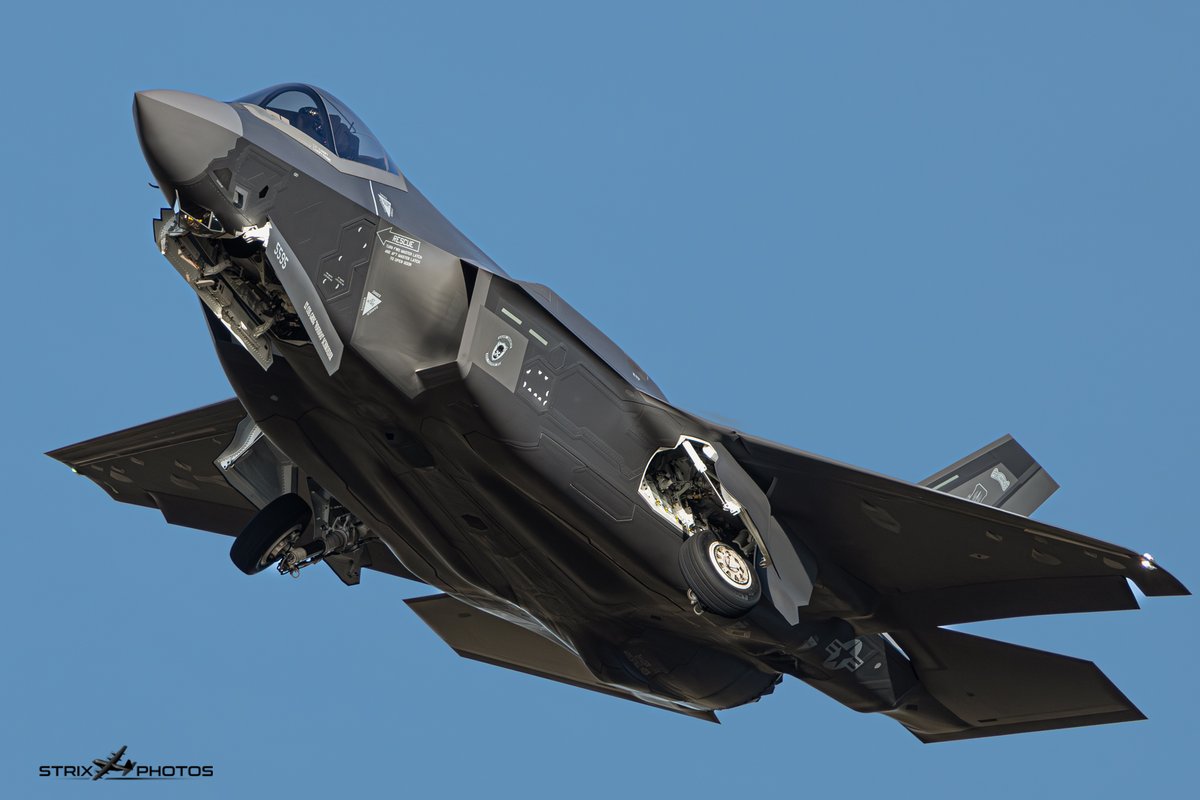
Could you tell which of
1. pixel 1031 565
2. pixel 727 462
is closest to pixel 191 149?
pixel 727 462

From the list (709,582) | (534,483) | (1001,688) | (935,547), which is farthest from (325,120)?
(1001,688)

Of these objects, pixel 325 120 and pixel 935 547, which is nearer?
pixel 325 120

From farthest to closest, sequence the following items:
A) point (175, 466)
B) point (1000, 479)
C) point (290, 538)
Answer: point (1000, 479) → point (175, 466) → point (290, 538)

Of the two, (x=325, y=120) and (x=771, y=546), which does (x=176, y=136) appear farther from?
(x=771, y=546)

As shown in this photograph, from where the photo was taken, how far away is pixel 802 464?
19000 mm

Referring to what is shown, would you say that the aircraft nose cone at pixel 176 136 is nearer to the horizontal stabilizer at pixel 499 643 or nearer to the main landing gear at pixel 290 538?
the main landing gear at pixel 290 538

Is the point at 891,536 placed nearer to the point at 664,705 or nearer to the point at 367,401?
the point at 664,705

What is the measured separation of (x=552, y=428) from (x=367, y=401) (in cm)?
188

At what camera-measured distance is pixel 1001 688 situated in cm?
2214

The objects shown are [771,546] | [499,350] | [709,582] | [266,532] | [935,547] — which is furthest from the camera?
[266,532]

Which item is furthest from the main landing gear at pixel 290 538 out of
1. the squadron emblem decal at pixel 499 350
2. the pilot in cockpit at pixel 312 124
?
the pilot in cockpit at pixel 312 124

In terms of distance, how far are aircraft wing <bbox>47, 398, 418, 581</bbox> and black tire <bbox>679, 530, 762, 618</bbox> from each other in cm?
509

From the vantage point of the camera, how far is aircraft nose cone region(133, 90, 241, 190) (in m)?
16.3

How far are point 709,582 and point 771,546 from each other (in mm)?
907
